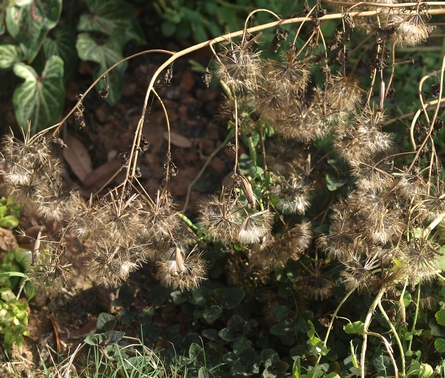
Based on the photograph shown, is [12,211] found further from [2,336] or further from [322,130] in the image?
[322,130]

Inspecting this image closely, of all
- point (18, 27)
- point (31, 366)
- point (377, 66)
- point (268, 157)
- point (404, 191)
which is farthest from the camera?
point (18, 27)

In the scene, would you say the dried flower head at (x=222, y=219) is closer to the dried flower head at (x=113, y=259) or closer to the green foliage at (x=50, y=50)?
the dried flower head at (x=113, y=259)

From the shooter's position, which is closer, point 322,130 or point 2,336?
point 322,130

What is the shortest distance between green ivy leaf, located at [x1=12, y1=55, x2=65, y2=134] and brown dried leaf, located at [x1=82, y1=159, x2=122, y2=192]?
0.31 metres

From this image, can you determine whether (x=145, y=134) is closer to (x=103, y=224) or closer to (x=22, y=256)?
(x=22, y=256)

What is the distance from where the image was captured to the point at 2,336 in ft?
8.36

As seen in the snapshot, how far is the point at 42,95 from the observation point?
10.5 ft

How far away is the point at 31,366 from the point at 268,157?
3.65 feet

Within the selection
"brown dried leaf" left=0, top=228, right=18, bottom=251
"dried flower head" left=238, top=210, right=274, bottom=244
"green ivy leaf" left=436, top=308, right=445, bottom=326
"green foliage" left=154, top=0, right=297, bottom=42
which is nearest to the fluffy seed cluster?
"dried flower head" left=238, top=210, right=274, bottom=244

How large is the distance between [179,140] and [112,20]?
0.67 m

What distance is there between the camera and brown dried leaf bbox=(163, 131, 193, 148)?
3.41 metres

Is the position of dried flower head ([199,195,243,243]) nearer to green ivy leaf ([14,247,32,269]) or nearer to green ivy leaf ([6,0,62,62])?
green ivy leaf ([14,247,32,269])

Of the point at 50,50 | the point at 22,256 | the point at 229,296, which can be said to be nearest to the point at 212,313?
the point at 229,296

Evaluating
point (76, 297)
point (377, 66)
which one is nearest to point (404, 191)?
point (377, 66)
